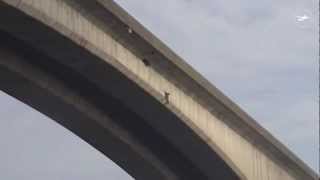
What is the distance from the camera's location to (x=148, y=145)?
129 feet

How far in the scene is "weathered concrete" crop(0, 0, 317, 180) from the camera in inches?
1195

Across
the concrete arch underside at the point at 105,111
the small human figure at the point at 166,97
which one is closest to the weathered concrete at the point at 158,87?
the concrete arch underside at the point at 105,111

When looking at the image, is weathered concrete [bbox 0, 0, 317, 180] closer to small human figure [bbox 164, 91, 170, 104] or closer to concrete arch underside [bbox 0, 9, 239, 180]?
concrete arch underside [bbox 0, 9, 239, 180]

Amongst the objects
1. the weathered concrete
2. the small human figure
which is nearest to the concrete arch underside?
the weathered concrete

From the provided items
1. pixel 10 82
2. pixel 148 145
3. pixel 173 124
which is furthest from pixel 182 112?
pixel 10 82

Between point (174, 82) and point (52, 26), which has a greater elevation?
point (174, 82)

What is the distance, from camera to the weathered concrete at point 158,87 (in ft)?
99.6

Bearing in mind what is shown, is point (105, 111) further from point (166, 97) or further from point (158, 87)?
point (166, 97)

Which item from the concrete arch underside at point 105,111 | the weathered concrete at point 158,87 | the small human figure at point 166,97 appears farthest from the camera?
the small human figure at point 166,97

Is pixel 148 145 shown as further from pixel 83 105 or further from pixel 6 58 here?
pixel 6 58

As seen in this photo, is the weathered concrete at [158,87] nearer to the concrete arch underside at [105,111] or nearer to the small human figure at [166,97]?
the concrete arch underside at [105,111]

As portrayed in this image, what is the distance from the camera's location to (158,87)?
35.5 m

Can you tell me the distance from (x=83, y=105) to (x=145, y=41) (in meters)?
4.15

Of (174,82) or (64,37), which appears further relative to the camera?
(174,82)
